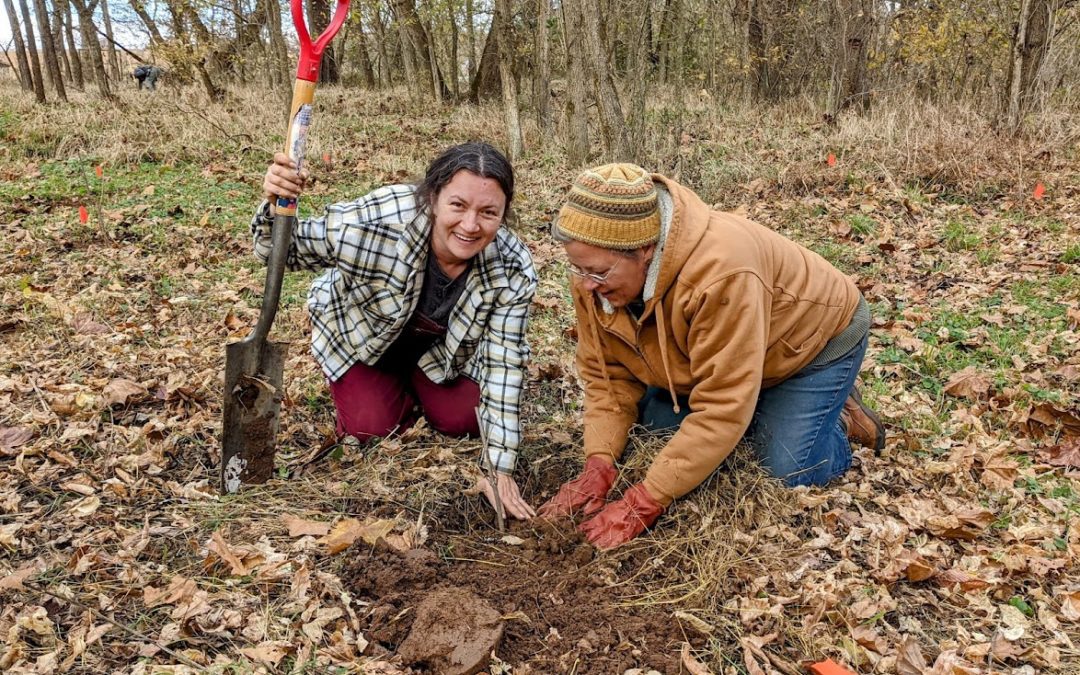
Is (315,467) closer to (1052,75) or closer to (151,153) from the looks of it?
(151,153)

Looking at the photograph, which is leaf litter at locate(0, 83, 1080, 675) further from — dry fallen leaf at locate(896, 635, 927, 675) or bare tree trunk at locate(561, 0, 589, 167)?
bare tree trunk at locate(561, 0, 589, 167)

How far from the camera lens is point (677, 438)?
262 cm

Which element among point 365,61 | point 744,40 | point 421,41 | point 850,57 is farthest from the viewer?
point 365,61

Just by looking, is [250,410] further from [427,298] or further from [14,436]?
[14,436]

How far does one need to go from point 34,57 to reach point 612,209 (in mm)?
11265

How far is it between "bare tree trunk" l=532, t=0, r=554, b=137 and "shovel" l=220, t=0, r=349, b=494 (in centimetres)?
631

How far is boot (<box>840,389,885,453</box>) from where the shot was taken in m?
3.33

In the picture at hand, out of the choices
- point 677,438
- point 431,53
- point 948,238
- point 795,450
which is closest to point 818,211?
point 948,238

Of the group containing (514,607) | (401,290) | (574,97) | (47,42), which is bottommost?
(514,607)

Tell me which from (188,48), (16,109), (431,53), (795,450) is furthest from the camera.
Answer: (431,53)

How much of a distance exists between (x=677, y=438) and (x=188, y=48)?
35.9 feet

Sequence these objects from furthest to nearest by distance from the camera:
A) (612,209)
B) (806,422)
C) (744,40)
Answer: (744,40)
(806,422)
(612,209)

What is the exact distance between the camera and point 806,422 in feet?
9.90

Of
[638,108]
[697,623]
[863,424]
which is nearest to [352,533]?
[697,623]
